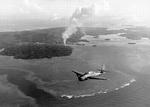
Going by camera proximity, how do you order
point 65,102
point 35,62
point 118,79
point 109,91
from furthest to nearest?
point 35,62
point 118,79
point 109,91
point 65,102

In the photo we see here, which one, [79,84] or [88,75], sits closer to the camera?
[79,84]

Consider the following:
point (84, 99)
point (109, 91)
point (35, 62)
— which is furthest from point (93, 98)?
point (35, 62)

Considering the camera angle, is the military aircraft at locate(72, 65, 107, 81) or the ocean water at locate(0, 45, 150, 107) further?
the military aircraft at locate(72, 65, 107, 81)

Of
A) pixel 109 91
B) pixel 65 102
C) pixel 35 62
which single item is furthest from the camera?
pixel 35 62

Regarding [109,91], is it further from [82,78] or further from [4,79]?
[4,79]

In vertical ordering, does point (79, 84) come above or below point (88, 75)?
below

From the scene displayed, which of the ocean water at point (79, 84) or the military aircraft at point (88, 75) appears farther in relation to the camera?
the military aircraft at point (88, 75)

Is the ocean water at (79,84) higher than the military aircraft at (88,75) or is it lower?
lower

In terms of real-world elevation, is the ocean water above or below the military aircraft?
below
